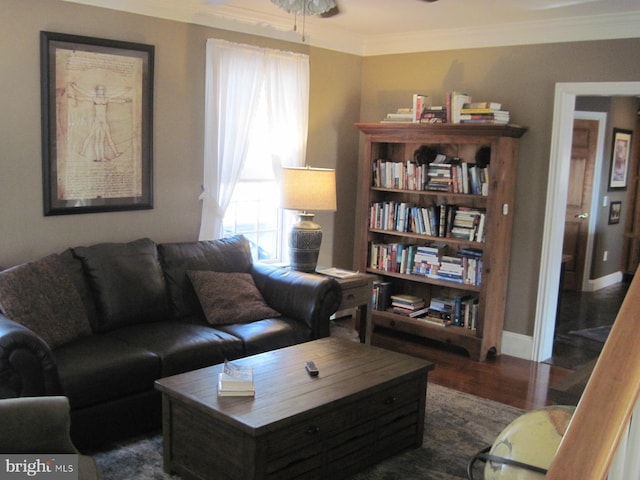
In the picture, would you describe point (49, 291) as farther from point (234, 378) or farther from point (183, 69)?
point (183, 69)

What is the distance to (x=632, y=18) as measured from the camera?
4312 millimetres

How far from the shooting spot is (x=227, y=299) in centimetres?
402

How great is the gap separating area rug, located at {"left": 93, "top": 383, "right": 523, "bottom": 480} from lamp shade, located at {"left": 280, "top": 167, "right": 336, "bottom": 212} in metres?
1.57

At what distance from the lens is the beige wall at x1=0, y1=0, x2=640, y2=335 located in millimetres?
3660

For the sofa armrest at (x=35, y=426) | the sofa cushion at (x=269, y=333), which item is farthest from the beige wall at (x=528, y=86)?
the sofa armrest at (x=35, y=426)

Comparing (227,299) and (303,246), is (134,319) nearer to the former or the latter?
(227,299)

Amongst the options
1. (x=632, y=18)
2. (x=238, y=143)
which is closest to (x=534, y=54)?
(x=632, y=18)

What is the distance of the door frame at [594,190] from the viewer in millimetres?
7117

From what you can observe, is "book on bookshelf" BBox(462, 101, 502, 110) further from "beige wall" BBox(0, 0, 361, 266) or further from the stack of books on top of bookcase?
"beige wall" BBox(0, 0, 361, 266)

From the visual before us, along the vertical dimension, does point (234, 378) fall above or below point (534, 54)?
below

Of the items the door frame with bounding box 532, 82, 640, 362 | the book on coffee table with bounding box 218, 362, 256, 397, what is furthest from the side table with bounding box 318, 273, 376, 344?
the book on coffee table with bounding box 218, 362, 256, 397

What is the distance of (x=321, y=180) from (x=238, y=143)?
696mm

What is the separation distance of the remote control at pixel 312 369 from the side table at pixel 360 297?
1328 mm

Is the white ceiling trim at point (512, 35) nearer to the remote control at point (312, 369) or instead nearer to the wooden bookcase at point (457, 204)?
the wooden bookcase at point (457, 204)
